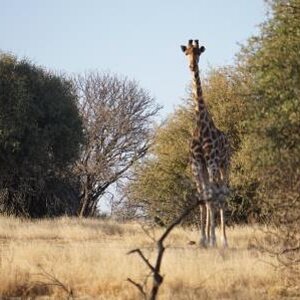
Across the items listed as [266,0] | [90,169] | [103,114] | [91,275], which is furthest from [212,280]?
[103,114]

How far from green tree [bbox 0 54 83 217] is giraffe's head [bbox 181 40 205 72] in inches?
→ 406

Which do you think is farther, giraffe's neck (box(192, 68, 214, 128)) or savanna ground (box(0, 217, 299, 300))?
giraffe's neck (box(192, 68, 214, 128))

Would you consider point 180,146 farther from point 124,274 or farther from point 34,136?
point 124,274

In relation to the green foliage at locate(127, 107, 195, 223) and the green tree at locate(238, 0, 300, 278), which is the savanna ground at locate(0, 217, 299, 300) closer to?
the green tree at locate(238, 0, 300, 278)

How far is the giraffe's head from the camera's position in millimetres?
16094

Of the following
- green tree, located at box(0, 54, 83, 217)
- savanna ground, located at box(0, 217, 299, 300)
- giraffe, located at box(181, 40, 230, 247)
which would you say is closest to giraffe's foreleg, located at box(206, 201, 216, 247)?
giraffe, located at box(181, 40, 230, 247)

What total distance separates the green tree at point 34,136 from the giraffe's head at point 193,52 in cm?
1031

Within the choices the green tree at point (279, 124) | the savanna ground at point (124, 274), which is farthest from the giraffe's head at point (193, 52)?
the savanna ground at point (124, 274)

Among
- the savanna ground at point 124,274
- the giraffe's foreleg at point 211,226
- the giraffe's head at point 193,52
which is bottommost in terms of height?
the savanna ground at point 124,274

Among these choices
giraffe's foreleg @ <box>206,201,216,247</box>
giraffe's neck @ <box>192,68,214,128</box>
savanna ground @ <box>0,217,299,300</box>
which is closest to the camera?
savanna ground @ <box>0,217,299,300</box>

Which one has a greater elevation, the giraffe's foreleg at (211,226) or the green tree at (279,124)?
the green tree at (279,124)

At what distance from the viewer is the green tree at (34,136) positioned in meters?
25.4

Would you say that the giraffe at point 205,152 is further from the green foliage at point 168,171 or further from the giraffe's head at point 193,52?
the green foliage at point 168,171

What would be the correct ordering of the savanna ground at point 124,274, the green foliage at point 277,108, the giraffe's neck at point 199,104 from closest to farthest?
the green foliage at point 277,108 < the savanna ground at point 124,274 < the giraffe's neck at point 199,104
